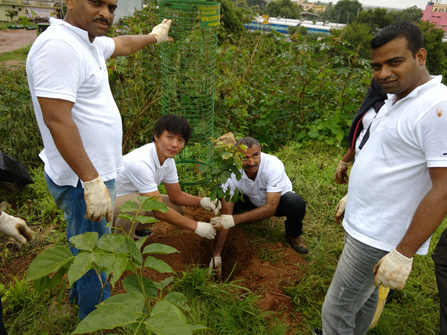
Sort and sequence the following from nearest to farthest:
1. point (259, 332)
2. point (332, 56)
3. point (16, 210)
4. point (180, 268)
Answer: point (259, 332) < point (180, 268) < point (16, 210) < point (332, 56)

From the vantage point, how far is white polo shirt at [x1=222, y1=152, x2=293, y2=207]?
2.98 m

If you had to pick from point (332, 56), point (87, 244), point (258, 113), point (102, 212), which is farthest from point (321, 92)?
point (87, 244)

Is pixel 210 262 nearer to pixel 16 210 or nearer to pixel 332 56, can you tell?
pixel 16 210

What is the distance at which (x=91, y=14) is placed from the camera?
5.46 feet

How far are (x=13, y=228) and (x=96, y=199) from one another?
584 millimetres

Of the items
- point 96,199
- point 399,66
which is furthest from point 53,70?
point 399,66

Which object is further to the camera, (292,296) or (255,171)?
(255,171)

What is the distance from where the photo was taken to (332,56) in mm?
5086

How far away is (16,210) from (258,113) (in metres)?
3.66

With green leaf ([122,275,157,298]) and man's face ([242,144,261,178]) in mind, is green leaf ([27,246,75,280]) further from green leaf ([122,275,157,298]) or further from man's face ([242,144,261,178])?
man's face ([242,144,261,178])

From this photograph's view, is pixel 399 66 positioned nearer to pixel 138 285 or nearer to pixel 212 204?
pixel 138 285

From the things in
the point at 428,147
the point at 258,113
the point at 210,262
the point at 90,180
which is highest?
the point at 428,147

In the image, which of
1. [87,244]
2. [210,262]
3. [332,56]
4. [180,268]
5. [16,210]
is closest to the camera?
[87,244]

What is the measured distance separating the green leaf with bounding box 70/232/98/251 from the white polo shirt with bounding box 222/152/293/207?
189 cm
